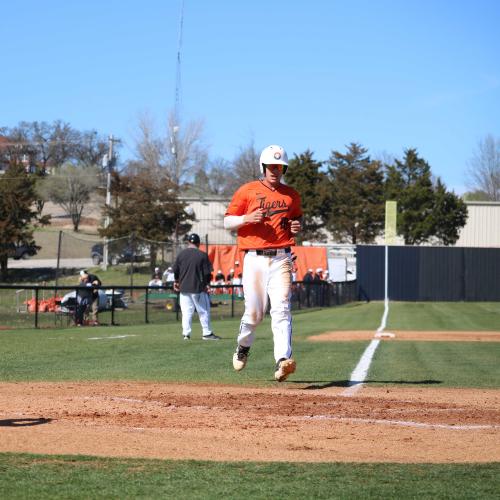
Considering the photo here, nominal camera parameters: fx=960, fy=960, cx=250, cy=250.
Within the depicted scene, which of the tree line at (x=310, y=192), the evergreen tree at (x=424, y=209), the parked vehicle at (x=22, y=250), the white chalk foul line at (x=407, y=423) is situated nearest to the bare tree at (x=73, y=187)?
the tree line at (x=310, y=192)

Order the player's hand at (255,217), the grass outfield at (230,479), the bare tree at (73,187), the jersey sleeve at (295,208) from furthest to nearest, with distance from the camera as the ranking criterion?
the bare tree at (73,187) < the jersey sleeve at (295,208) < the player's hand at (255,217) < the grass outfield at (230,479)

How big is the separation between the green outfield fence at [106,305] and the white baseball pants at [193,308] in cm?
616

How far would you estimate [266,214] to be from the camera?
9.41 meters

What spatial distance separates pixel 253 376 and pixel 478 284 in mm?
44483

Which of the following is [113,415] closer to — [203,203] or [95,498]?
[95,498]

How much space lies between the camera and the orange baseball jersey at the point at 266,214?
372 inches

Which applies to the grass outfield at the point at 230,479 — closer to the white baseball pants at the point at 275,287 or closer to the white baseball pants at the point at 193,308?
the white baseball pants at the point at 275,287

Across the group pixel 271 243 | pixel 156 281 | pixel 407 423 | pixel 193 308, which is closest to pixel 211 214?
pixel 156 281

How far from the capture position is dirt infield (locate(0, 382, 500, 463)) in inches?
235

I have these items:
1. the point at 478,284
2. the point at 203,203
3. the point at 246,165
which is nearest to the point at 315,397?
the point at 478,284

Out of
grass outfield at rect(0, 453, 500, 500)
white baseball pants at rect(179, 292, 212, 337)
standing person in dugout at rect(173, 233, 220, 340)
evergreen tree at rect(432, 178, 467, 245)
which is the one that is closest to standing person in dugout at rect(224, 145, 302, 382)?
grass outfield at rect(0, 453, 500, 500)

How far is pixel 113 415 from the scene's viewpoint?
7332 millimetres

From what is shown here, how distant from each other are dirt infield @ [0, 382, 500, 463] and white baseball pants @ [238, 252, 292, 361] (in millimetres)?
540

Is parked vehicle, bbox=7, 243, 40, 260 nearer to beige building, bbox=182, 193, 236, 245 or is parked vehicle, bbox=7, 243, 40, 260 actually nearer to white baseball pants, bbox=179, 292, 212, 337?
white baseball pants, bbox=179, 292, 212, 337
